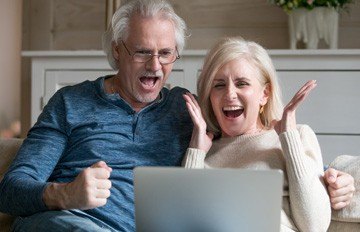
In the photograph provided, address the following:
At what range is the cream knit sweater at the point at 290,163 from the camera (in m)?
2.13

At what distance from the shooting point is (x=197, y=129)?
7.56 feet

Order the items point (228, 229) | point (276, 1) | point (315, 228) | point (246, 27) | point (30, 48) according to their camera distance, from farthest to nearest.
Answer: point (30, 48)
point (246, 27)
point (276, 1)
point (315, 228)
point (228, 229)

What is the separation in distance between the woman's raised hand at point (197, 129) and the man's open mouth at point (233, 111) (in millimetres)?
72

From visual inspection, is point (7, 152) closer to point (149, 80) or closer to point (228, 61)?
point (149, 80)

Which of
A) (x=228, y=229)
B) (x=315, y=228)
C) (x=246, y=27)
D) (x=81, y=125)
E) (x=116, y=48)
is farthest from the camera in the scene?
(x=246, y=27)

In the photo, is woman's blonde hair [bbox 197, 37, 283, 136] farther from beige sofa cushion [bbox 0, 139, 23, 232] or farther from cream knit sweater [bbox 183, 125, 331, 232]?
beige sofa cushion [bbox 0, 139, 23, 232]

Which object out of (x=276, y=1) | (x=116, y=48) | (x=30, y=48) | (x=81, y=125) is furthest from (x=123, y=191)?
(x=30, y=48)

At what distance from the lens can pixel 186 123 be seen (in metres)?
2.41

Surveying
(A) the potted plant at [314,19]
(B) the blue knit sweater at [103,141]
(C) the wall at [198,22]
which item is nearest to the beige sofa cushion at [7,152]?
(B) the blue knit sweater at [103,141]

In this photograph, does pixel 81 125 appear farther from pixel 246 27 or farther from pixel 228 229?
pixel 246 27

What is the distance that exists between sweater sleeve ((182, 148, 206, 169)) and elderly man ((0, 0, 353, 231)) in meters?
0.07

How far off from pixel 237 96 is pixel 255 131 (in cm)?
13

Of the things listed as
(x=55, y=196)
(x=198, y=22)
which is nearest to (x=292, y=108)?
(x=55, y=196)

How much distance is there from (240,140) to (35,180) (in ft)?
1.95
